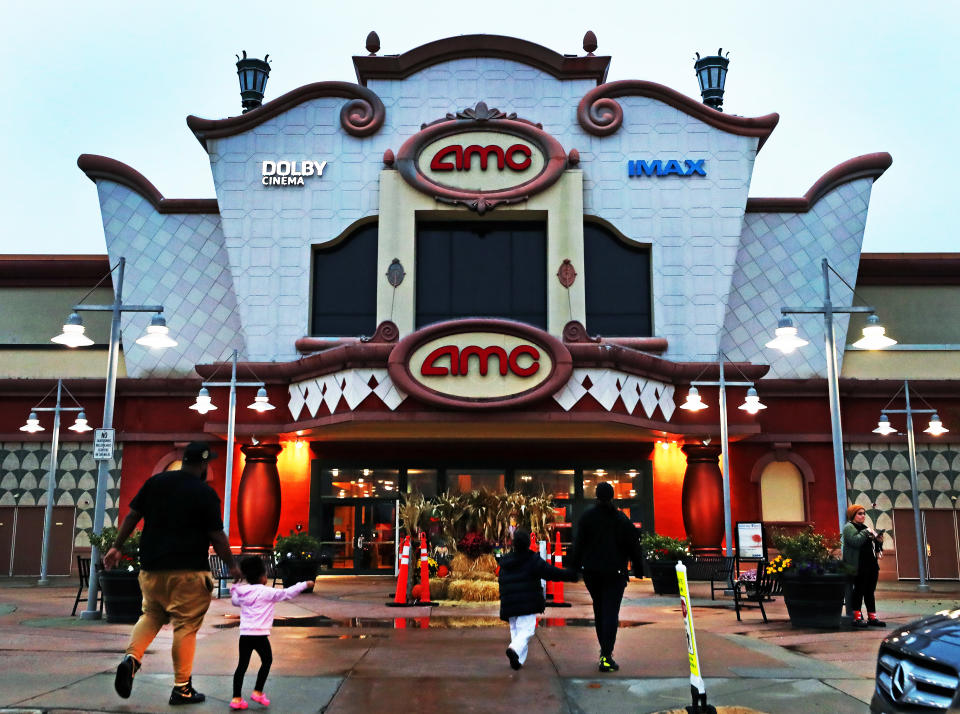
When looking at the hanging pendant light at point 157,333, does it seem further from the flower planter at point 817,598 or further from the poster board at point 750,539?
the poster board at point 750,539

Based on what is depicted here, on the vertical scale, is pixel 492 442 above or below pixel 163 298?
below

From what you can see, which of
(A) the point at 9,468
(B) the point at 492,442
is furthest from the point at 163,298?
(B) the point at 492,442

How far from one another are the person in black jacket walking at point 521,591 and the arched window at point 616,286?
63.4ft

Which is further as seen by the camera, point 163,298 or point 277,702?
point 163,298

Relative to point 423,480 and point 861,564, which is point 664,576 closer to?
point 861,564

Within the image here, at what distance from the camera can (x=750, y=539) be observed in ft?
80.9

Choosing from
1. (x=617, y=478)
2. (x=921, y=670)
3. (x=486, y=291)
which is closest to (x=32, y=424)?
(x=486, y=291)

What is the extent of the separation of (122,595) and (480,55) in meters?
21.8

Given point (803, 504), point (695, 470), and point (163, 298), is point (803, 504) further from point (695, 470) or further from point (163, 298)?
point (163, 298)

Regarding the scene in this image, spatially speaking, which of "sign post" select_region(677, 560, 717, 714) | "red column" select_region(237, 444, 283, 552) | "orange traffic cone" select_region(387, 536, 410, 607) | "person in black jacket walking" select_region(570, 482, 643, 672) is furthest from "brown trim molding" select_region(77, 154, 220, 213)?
"sign post" select_region(677, 560, 717, 714)

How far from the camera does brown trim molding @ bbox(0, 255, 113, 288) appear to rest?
31953 mm

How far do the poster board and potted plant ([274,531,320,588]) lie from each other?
11.1 metres

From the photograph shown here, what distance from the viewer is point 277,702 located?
8.47 meters

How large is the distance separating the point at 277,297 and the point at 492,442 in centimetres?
824
